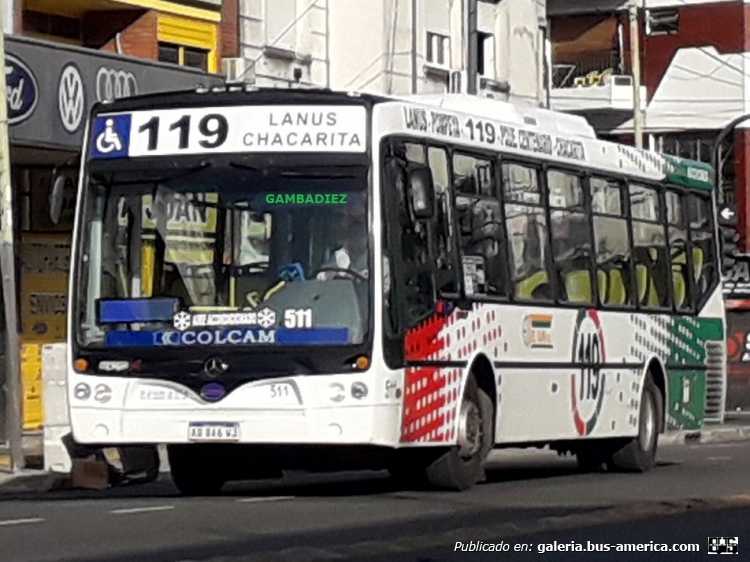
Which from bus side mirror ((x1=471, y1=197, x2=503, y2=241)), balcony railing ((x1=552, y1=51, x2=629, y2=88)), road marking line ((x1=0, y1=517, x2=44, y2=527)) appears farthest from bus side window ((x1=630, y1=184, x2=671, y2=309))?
balcony railing ((x1=552, y1=51, x2=629, y2=88))

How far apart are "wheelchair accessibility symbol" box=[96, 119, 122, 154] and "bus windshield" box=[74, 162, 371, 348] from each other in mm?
187

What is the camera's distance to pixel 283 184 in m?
16.8

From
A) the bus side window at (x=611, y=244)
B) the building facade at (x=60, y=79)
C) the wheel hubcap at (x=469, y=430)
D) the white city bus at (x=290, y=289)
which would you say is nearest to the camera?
the white city bus at (x=290, y=289)

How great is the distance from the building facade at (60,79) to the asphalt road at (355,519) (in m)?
6.33

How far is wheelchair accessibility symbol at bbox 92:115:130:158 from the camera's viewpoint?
17.2 meters

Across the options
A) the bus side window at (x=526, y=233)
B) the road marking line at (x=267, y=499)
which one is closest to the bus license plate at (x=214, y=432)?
the road marking line at (x=267, y=499)

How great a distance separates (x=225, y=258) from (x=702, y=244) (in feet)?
28.9

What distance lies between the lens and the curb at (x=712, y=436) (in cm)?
3048

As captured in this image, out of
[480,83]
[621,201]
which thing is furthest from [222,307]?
[480,83]

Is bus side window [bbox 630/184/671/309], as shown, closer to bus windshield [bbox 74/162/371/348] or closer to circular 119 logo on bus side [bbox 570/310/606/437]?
circular 119 logo on bus side [bbox 570/310/606/437]

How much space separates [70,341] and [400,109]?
3165mm

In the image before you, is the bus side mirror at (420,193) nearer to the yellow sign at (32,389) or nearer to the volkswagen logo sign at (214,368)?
the volkswagen logo sign at (214,368)

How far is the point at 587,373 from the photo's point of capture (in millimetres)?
20438

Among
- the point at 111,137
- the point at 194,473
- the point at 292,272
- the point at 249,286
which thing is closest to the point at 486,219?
the point at 292,272
